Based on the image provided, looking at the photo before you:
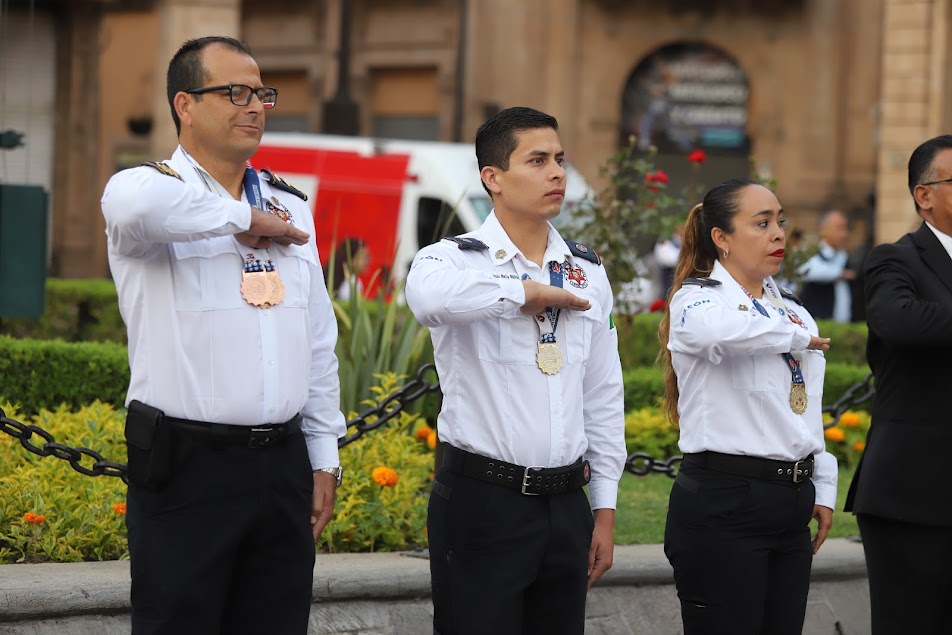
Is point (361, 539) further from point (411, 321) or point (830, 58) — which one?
point (830, 58)

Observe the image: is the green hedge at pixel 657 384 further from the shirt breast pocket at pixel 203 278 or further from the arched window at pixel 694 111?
the arched window at pixel 694 111

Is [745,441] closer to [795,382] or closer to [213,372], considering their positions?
[795,382]

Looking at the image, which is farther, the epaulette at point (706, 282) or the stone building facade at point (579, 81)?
the stone building facade at point (579, 81)

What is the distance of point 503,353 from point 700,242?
1.20 metres

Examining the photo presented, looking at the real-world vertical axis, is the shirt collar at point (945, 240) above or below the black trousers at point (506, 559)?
above

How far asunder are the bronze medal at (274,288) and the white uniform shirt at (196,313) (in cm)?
2

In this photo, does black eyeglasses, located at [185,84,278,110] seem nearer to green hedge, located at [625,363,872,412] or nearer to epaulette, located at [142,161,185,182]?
epaulette, located at [142,161,185,182]

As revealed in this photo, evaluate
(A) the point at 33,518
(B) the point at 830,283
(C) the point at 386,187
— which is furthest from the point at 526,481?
(C) the point at 386,187

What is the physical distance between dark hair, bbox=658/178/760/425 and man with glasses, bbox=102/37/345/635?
1.51 metres

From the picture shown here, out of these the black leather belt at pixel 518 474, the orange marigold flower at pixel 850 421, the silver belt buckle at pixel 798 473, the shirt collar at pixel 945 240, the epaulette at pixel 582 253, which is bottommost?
the orange marigold flower at pixel 850 421

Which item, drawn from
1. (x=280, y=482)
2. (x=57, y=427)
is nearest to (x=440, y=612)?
(x=280, y=482)

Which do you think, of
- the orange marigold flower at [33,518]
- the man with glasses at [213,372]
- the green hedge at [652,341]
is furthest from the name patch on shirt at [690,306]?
the green hedge at [652,341]

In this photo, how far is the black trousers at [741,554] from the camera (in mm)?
4453

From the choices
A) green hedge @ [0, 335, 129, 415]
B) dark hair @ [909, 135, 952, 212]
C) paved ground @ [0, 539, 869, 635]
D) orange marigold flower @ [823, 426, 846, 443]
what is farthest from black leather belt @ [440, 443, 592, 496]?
orange marigold flower @ [823, 426, 846, 443]
